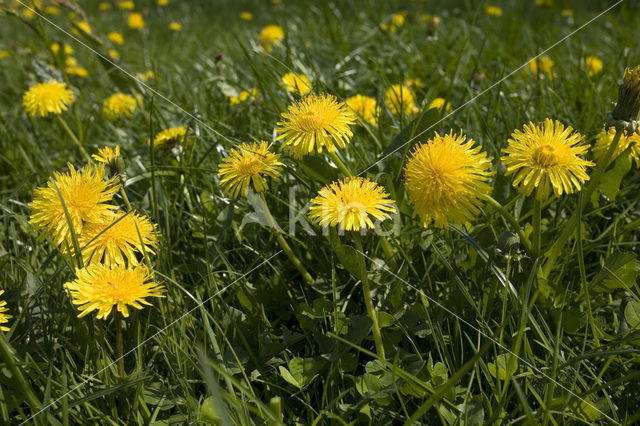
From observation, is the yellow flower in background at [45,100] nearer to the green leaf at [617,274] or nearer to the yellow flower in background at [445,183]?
the yellow flower in background at [445,183]

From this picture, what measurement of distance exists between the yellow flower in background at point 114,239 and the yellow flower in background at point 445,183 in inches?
21.5

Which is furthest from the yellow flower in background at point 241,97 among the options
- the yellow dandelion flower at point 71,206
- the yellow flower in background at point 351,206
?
the yellow flower in background at point 351,206

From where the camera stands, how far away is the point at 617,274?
1.04 metres

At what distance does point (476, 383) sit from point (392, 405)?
0.18 meters

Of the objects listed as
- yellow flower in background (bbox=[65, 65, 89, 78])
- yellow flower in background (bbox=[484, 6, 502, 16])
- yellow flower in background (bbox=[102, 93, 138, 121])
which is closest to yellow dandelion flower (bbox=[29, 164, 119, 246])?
yellow flower in background (bbox=[102, 93, 138, 121])

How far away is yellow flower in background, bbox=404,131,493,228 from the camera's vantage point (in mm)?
957

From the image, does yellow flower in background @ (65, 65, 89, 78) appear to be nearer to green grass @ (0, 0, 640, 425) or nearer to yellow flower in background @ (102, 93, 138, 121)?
yellow flower in background @ (102, 93, 138, 121)

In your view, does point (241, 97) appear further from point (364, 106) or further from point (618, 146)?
point (618, 146)

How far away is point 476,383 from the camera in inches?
40.1

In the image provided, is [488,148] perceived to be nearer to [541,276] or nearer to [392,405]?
[541,276]

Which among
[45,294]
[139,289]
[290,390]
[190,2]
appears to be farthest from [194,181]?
[190,2]

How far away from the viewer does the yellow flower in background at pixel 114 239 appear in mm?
1032

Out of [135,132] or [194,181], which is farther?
[135,132]

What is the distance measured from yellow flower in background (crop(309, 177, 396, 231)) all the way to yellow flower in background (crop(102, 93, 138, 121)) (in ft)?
4.81
